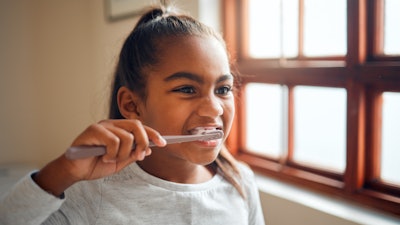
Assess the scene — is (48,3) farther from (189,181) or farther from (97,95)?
(189,181)

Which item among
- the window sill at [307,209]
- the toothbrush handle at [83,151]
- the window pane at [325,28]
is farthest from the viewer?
the window pane at [325,28]

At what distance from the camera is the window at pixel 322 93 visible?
102 centimetres

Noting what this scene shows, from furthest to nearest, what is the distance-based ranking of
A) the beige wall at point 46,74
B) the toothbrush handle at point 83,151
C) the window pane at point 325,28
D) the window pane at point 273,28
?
the beige wall at point 46,74 < the window pane at point 273,28 < the window pane at point 325,28 < the toothbrush handle at point 83,151

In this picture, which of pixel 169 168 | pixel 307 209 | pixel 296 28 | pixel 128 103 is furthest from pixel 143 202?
pixel 296 28

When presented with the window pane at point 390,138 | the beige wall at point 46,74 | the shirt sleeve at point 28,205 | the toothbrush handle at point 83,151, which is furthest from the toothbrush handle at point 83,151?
the beige wall at point 46,74

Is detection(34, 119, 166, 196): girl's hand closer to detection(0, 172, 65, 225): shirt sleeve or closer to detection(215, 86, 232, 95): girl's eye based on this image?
detection(0, 172, 65, 225): shirt sleeve

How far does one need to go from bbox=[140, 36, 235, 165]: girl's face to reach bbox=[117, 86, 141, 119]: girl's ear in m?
0.02

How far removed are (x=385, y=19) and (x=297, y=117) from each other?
0.43 meters

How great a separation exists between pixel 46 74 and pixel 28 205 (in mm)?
1837

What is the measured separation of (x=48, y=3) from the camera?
2.19m

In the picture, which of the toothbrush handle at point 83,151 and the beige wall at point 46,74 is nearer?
the toothbrush handle at point 83,151

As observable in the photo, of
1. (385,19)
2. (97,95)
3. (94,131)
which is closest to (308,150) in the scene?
(385,19)

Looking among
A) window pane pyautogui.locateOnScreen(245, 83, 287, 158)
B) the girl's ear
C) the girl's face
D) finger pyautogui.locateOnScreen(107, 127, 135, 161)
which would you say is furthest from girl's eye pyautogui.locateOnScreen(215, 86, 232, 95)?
window pane pyautogui.locateOnScreen(245, 83, 287, 158)

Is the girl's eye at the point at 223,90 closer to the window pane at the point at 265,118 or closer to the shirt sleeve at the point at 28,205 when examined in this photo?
the shirt sleeve at the point at 28,205
